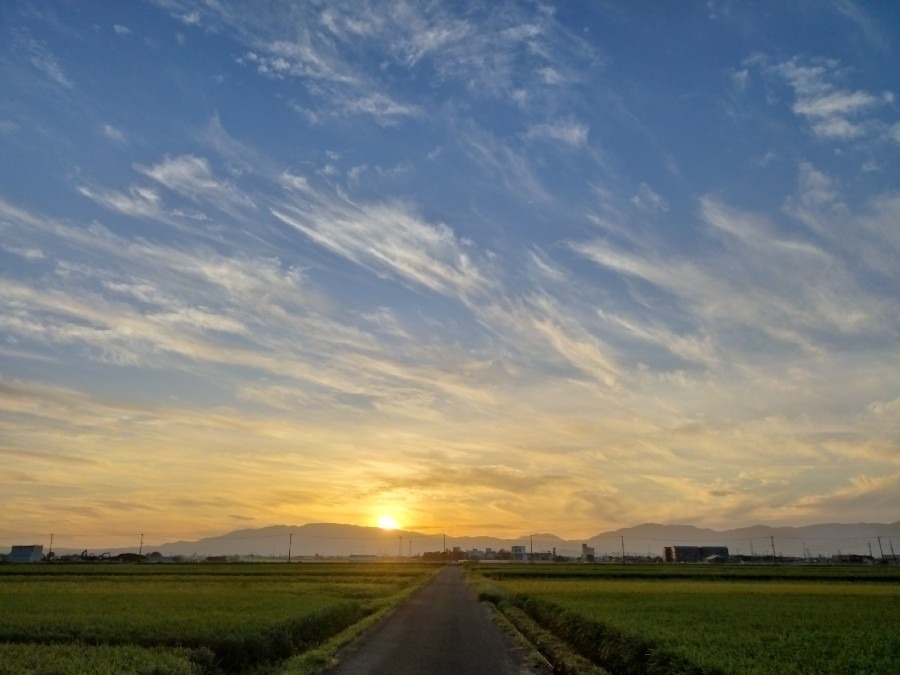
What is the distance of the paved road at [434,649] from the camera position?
18.5 m

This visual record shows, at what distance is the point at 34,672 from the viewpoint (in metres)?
15.0

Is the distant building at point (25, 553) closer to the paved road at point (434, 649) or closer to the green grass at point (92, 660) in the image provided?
the paved road at point (434, 649)

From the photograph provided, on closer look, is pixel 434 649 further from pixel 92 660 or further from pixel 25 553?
pixel 25 553

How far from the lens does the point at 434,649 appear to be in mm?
22391

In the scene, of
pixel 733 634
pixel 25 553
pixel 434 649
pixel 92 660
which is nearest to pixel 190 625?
pixel 92 660

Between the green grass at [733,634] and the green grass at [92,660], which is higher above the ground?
the green grass at [92,660]

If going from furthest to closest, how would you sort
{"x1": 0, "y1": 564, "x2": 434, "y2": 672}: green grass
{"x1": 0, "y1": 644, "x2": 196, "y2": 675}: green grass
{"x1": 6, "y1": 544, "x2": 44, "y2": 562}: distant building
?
{"x1": 6, "y1": 544, "x2": 44, "y2": 562}: distant building, {"x1": 0, "y1": 564, "x2": 434, "y2": 672}: green grass, {"x1": 0, "y1": 644, "x2": 196, "y2": 675}: green grass

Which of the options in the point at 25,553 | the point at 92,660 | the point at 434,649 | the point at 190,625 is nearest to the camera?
the point at 92,660

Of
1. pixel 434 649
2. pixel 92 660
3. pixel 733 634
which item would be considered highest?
pixel 92 660

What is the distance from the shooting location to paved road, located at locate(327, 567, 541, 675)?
18.5 metres

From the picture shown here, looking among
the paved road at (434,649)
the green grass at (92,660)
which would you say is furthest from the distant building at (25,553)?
the green grass at (92,660)

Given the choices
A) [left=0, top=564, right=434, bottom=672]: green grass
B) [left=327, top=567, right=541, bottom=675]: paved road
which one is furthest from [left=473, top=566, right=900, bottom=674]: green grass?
[left=0, top=564, right=434, bottom=672]: green grass

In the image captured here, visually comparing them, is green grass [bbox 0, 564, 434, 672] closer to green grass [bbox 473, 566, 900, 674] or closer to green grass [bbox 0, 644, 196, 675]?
green grass [bbox 0, 644, 196, 675]

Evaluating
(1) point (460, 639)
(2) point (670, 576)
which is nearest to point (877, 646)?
(1) point (460, 639)
